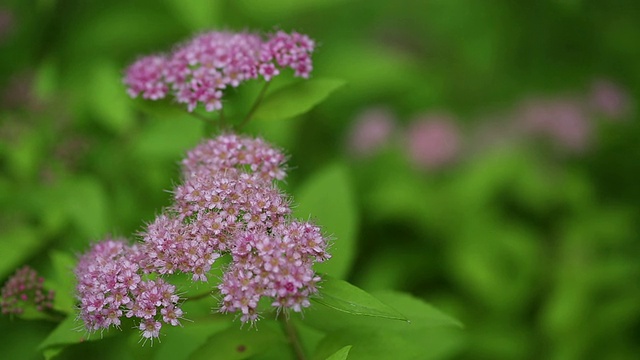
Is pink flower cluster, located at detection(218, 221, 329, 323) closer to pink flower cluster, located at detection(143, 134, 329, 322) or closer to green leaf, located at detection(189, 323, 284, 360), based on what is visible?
pink flower cluster, located at detection(143, 134, 329, 322)

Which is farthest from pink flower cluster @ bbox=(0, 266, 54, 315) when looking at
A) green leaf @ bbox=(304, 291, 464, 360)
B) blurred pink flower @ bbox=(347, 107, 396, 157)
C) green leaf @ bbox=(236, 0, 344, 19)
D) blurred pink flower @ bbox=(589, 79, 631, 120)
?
blurred pink flower @ bbox=(589, 79, 631, 120)

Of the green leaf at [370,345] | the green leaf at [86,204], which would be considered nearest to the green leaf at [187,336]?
the green leaf at [370,345]

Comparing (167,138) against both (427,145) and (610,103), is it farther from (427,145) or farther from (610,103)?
(610,103)

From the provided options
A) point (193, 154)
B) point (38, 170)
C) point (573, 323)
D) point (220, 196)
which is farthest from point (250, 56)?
point (573, 323)

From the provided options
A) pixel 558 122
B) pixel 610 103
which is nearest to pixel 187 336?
pixel 558 122

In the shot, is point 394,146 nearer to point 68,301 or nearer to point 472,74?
point 472,74
